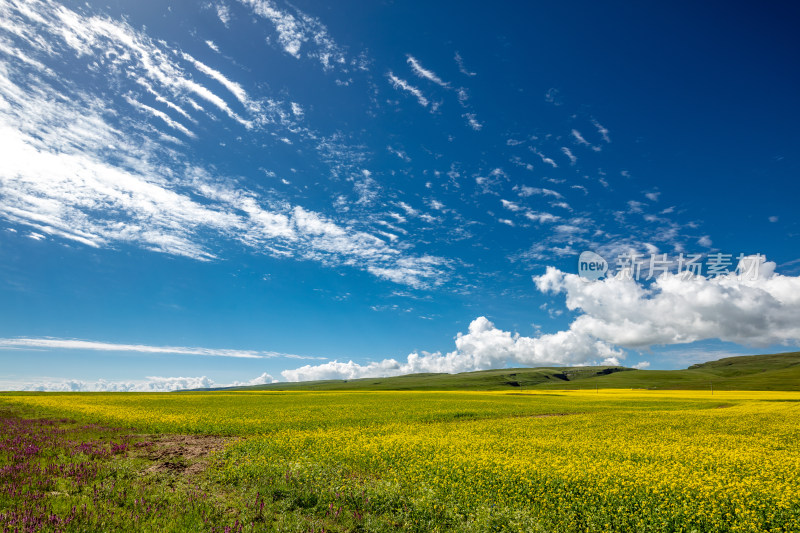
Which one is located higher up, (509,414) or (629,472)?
(629,472)

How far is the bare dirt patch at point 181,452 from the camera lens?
54.3 ft

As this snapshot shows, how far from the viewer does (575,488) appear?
12.5 meters

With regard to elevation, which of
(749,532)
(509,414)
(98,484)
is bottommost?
(509,414)

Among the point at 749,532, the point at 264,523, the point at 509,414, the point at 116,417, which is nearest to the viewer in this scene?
the point at 749,532

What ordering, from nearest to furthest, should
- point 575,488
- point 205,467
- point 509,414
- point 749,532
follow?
point 749,532, point 575,488, point 205,467, point 509,414

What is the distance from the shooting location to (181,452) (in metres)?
19.8

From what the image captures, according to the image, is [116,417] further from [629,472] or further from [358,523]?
[629,472]

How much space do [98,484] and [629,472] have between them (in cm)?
1824

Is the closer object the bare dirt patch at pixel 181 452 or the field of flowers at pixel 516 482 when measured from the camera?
the field of flowers at pixel 516 482

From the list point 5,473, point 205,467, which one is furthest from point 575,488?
point 5,473

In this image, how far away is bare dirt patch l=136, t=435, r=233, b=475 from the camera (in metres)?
16.5

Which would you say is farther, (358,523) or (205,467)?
(205,467)

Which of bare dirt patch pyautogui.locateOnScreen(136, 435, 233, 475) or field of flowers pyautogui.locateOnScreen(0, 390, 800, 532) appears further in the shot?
bare dirt patch pyautogui.locateOnScreen(136, 435, 233, 475)

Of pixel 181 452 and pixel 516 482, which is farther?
pixel 181 452
